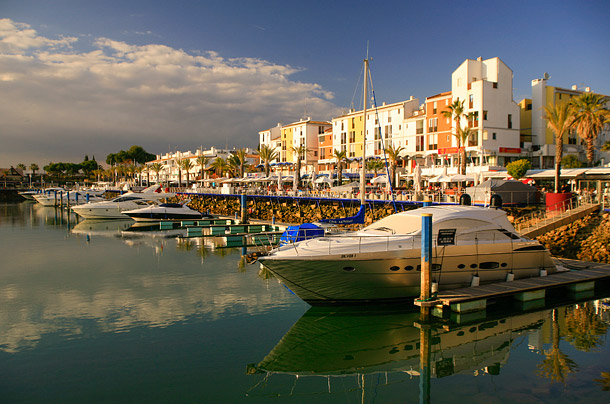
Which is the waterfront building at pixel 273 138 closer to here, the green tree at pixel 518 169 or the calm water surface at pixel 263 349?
the green tree at pixel 518 169

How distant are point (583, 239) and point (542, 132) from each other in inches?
1446

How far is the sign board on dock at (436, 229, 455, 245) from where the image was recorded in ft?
50.6

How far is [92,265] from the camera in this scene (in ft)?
85.9

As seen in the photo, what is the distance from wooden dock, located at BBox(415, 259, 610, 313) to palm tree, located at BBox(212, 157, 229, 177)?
251ft

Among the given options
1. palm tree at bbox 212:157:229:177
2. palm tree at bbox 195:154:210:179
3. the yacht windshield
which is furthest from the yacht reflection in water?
palm tree at bbox 195:154:210:179

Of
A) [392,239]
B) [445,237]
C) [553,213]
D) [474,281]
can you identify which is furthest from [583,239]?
[392,239]

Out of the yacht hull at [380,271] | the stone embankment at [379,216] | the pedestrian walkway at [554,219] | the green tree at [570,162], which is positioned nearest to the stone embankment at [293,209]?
the stone embankment at [379,216]

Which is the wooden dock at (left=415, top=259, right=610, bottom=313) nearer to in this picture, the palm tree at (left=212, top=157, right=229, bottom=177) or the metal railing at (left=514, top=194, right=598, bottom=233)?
the metal railing at (left=514, top=194, right=598, bottom=233)

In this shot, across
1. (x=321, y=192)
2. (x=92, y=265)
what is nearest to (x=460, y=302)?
(x=92, y=265)

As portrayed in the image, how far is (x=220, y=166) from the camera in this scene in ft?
307

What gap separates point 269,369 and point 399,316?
19.6 ft

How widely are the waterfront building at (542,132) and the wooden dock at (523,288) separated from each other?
38.5 m

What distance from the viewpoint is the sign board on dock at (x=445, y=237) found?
15409mm

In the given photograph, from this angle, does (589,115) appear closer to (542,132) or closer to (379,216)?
(542,132)
